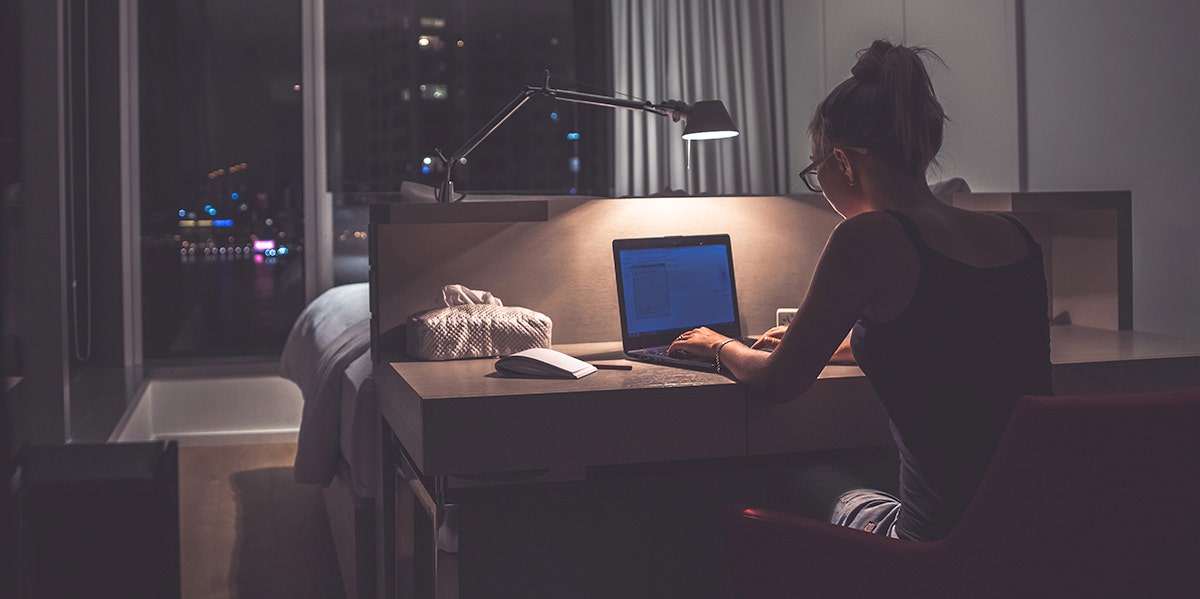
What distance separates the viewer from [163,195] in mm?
4695

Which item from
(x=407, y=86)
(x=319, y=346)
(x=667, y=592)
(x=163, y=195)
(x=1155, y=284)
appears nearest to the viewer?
(x=667, y=592)

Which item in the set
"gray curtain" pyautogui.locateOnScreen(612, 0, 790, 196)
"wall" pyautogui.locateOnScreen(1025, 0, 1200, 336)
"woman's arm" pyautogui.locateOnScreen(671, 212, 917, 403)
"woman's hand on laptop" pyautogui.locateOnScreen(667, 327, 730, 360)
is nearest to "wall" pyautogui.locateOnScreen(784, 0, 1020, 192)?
"wall" pyautogui.locateOnScreen(1025, 0, 1200, 336)

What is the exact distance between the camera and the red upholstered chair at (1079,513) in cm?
112

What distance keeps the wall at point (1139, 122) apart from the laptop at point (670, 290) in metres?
1.35

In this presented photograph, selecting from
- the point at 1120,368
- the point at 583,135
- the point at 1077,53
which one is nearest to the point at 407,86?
the point at 583,135

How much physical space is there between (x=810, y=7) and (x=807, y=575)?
406 centimetres

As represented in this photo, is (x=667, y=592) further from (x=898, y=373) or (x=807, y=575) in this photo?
(x=898, y=373)

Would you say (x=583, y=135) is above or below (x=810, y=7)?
below

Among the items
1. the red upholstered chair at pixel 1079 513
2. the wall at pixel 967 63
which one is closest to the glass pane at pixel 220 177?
the wall at pixel 967 63

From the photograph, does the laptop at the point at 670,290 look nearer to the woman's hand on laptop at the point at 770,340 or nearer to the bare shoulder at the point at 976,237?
the woman's hand on laptop at the point at 770,340

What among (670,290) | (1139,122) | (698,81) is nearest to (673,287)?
(670,290)

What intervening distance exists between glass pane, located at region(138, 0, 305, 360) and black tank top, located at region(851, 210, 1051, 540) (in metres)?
3.97

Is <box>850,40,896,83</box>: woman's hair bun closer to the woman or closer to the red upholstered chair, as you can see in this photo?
the woman

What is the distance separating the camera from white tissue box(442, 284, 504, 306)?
83.2 inches
